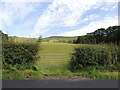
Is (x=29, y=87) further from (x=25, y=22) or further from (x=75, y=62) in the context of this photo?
(x=25, y=22)

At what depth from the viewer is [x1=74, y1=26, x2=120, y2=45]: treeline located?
535 cm

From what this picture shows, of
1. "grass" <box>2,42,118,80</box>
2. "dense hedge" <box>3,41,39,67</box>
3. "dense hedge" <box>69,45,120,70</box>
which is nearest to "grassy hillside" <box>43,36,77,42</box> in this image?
"grass" <box>2,42,118,80</box>

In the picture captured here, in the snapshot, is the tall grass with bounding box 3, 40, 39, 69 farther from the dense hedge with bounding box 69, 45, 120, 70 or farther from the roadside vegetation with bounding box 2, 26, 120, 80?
the dense hedge with bounding box 69, 45, 120, 70

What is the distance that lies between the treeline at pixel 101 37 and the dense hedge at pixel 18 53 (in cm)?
237

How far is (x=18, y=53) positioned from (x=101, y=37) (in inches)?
184

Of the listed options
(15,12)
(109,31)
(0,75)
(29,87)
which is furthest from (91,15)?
(0,75)

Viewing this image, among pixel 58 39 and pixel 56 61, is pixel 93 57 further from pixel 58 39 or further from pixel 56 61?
pixel 58 39

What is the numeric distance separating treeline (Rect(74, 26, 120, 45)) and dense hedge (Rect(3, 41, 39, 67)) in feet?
7.78

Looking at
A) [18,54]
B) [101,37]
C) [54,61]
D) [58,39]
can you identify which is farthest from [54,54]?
[101,37]

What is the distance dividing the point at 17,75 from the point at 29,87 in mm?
1007

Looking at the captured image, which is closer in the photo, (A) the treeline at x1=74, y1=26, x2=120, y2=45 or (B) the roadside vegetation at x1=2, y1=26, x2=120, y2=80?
(B) the roadside vegetation at x1=2, y1=26, x2=120, y2=80

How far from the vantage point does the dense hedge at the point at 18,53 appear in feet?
15.0

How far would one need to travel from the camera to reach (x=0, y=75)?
12.8 feet

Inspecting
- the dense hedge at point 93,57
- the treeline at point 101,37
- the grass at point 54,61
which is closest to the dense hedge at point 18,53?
the grass at point 54,61
